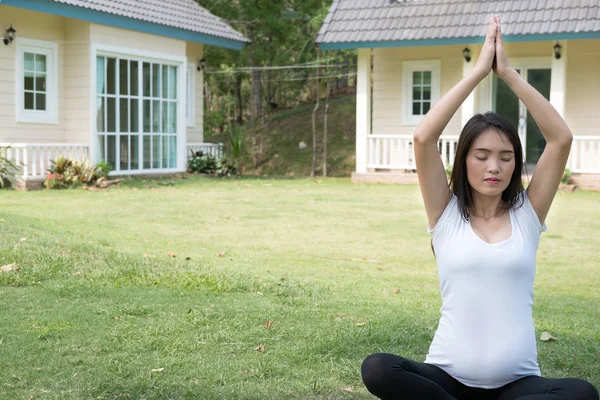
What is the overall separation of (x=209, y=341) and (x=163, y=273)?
1934 mm

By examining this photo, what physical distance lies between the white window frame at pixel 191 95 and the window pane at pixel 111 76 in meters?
3.89

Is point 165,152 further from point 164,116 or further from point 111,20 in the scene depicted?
point 111,20

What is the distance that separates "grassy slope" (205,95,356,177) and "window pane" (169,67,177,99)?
4893mm

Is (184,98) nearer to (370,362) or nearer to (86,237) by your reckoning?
(86,237)

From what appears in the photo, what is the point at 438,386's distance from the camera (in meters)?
2.86

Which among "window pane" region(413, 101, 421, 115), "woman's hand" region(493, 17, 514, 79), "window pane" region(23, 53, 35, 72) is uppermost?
"window pane" region(23, 53, 35, 72)

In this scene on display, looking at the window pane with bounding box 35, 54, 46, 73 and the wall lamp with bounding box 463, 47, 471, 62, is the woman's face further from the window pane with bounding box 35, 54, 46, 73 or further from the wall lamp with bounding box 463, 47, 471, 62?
the wall lamp with bounding box 463, 47, 471, 62

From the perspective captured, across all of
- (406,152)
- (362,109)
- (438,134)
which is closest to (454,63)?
(362,109)

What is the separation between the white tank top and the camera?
9.41ft

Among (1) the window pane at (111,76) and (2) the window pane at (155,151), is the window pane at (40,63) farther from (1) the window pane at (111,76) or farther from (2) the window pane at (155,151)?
(2) the window pane at (155,151)

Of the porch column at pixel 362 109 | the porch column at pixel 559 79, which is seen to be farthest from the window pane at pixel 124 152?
the porch column at pixel 559 79

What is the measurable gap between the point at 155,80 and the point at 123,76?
3.45 ft

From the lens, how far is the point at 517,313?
288 centimetres

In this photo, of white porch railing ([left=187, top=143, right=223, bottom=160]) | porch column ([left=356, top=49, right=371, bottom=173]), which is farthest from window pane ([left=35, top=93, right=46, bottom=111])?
porch column ([left=356, top=49, right=371, bottom=173])
